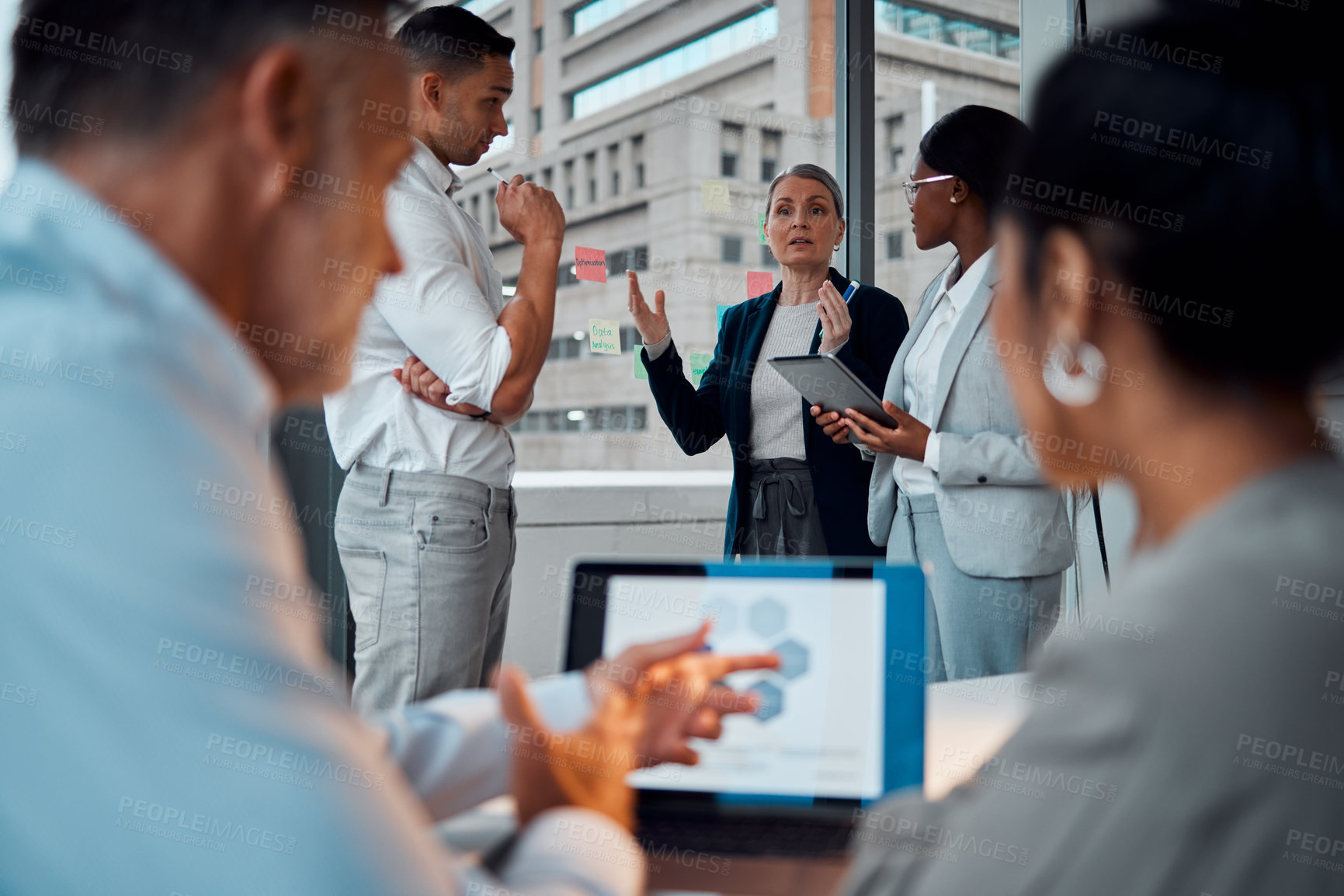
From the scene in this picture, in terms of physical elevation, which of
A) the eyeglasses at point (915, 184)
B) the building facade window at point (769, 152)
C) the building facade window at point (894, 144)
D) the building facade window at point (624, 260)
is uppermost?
the building facade window at point (769, 152)

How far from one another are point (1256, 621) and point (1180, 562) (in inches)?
1.5

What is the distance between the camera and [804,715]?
2.58 ft

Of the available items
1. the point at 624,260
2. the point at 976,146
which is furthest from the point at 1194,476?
the point at 624,260

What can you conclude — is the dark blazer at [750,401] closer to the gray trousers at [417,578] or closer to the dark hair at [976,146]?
the dark hair at [976,146]

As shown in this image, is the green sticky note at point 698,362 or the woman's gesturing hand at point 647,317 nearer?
the woman's gesturing hand at point 647,317

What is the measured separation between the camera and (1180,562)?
0.44m

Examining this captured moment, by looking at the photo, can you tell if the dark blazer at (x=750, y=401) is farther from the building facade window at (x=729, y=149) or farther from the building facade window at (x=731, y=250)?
the building facade window at (x=729, y=149)

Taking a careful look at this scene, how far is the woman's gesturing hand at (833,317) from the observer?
229cm

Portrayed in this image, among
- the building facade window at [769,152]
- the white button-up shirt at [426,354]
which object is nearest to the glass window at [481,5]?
the building facade window at [769,152]

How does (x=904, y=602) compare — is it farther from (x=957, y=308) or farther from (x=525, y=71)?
(x=525, y=71)

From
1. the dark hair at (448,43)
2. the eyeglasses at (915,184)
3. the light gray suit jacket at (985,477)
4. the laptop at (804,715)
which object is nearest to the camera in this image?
the laptop at (804,715)

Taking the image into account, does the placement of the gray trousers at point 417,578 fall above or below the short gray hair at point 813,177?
below

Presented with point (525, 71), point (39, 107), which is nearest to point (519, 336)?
point (39, 107)

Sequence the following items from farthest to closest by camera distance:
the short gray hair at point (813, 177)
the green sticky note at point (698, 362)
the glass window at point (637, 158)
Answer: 1. the glass window at point (637, 158)
2. the green sticky note at point (698, 362)
3. the short gray hair at point (813, 177)
